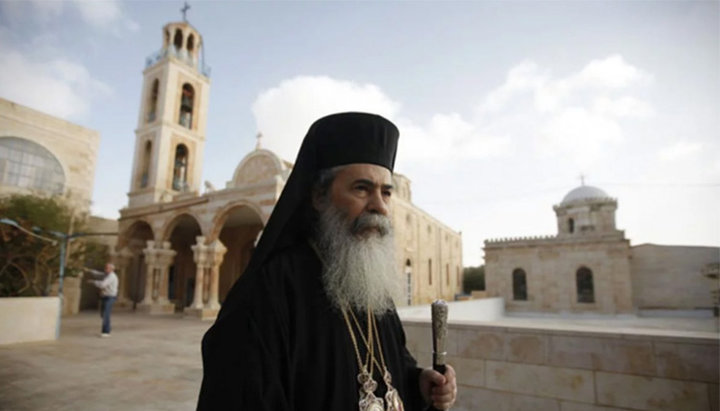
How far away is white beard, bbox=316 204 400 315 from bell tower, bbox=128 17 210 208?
17.5m

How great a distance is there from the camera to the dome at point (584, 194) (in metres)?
27.2

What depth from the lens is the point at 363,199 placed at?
154cm

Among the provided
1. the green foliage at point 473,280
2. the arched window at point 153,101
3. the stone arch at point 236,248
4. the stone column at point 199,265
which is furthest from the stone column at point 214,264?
the green foliage at point 473,280

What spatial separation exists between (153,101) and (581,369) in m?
22.3

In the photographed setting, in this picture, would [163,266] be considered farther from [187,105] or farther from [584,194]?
[584,194]

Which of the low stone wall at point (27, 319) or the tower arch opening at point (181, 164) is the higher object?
the tower arch opening at point (181, 164)

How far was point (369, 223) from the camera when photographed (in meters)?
1.52

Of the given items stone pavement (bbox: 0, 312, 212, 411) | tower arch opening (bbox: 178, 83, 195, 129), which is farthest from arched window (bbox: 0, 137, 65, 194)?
stone pavement (bbox: 0, 312, 212, 411)

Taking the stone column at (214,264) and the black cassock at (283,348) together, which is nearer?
the black cassock at (283,348)

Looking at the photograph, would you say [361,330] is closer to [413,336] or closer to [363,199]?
[363,199]

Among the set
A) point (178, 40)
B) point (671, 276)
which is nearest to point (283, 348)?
point (178, 40)

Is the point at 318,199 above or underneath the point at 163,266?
above

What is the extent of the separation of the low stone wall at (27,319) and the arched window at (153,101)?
47.0 ft

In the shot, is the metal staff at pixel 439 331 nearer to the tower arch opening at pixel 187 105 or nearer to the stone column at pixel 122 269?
the stone column at pixel 122 269
